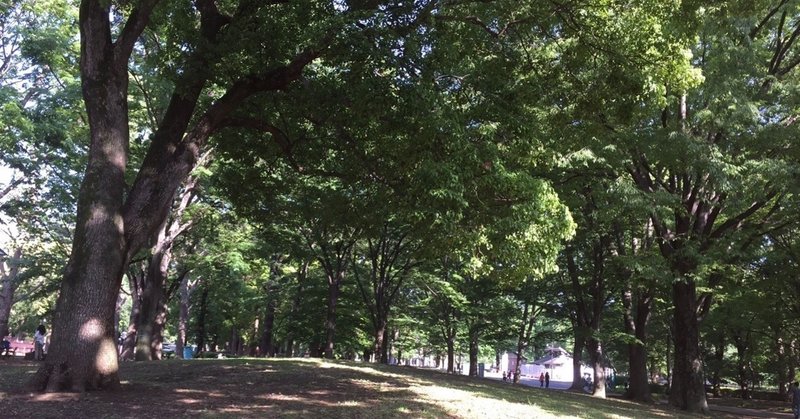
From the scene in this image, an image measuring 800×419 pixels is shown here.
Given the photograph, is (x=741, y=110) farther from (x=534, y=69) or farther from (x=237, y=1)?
(x=237, y=1)

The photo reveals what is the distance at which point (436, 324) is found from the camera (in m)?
35.8

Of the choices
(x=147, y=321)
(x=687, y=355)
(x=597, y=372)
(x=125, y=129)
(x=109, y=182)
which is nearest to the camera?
(x=109, y=182)

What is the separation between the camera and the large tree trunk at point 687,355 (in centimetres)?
1759

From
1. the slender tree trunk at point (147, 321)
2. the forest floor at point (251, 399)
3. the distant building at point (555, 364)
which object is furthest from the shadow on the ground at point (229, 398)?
the distant building at point (555, 364)

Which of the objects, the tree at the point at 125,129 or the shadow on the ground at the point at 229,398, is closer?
the shadow on the ground at the point at 229,398

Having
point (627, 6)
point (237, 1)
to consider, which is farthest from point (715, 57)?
point (237, 1)

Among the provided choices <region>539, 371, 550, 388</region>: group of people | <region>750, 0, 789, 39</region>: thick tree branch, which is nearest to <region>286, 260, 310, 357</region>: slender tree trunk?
<region>539, 371, 550, 388</region>: group of people

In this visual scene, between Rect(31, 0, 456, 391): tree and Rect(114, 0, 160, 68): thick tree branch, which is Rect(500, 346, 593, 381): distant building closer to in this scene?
Rect(31, 0, 456, 391): tree

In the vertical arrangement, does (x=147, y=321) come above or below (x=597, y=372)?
above

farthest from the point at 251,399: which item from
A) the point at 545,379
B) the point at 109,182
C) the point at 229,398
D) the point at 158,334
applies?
the point at 545,379

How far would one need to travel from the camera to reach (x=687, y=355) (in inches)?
701

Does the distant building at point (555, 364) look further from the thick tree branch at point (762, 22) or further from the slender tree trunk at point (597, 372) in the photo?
the thick tree branch at point (762, 22)

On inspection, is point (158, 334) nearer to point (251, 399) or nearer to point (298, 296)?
point (298, 296)

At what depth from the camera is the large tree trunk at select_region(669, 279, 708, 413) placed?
17594 mm
